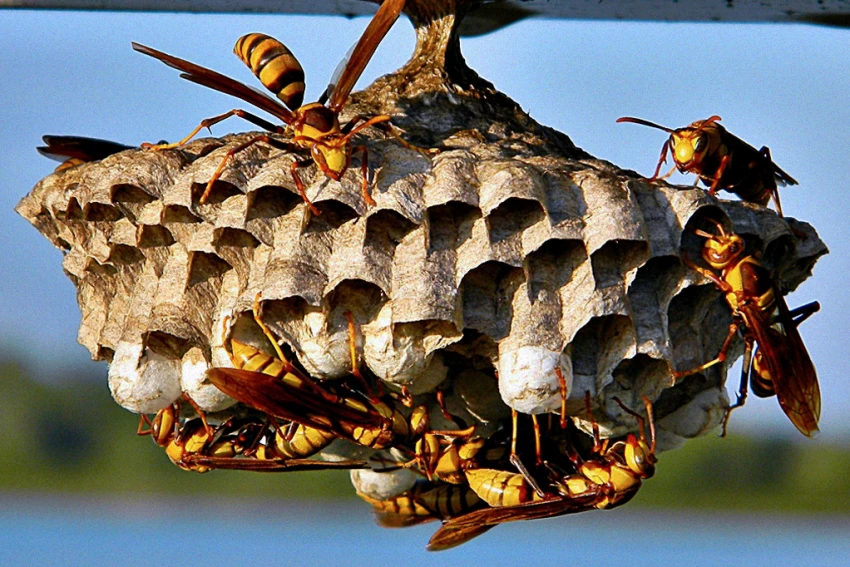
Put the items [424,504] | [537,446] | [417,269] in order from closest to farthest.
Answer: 1. [417,269]
2. [537,446]
3. [424,504]

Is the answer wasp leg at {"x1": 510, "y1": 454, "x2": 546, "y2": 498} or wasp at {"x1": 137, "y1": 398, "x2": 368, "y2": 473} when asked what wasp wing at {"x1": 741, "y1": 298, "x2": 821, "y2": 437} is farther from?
wasp at {"x1": 137, "y1": 398, "x2": 368, "y2": 473}

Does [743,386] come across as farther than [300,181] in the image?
Yes

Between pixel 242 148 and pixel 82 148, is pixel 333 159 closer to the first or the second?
pixel 242 148

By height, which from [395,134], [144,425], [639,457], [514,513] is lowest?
[514,513]

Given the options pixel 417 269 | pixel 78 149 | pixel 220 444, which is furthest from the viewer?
pixel 78 149

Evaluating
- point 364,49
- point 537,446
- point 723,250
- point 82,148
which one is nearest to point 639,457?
point 537,446

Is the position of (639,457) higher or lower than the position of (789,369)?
lower

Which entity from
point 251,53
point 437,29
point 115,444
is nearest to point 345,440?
point 251,53

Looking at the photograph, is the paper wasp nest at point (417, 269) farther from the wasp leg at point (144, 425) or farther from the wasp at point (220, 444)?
the wasp leg at point (144, 425)

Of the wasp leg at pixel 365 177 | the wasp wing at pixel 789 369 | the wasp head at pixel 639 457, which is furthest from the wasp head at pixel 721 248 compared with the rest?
the wasp leg at pixel 365 177
